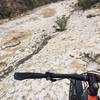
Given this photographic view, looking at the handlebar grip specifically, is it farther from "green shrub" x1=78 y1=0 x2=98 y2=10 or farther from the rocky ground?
"green shrub" x1=78 y1=0 x2=98 y2=10

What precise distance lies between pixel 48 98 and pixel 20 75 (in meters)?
2.85

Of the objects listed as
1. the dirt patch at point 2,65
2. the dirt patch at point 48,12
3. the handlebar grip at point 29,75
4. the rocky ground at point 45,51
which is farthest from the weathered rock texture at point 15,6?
the handlebar grip at point 29,75

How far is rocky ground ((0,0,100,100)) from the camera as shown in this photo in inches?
217

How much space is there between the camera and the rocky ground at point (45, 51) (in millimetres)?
5514

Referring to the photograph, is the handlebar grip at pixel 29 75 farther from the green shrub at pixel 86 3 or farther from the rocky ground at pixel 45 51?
the green shrub at pixel 86 3

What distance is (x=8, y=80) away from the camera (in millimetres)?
6059

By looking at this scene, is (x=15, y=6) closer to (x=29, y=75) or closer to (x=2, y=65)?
(x=2, y=65)

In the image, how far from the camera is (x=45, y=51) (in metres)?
7.45

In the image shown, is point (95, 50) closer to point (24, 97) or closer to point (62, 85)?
point (62, 85)

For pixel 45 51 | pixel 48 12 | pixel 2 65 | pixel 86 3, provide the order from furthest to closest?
pixel 48 12
pixel 86 3
pixel 45 51
pixel 2 65

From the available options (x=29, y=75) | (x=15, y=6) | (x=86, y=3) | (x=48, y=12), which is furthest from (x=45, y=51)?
(x=15, y=6)

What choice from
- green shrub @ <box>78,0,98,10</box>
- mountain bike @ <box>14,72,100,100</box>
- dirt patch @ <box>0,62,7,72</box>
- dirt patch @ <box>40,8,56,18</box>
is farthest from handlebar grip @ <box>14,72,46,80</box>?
green shrub @ <box>78,0,98,10</box>

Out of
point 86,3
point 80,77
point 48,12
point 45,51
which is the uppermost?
point 80,77

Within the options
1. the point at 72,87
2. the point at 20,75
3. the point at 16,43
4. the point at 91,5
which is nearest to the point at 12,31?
the point at 16,43
